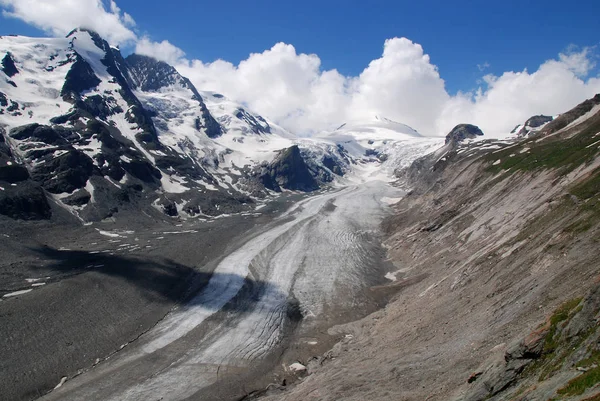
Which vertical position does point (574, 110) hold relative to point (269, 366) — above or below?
above

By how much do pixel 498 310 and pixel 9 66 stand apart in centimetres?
21393

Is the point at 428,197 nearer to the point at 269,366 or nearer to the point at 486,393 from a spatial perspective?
the point at 269,366

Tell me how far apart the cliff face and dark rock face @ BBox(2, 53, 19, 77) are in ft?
615

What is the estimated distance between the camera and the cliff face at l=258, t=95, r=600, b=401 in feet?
55.0

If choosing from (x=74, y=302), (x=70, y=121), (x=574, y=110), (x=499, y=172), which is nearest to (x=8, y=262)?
(x=74, y=302)

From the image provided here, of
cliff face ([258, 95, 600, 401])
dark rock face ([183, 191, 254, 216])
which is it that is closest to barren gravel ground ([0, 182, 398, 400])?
cliff face ([258, 95, 600, 401])

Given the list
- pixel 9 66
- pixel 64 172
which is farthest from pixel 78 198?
pixel 9 66

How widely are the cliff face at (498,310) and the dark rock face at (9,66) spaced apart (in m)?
187

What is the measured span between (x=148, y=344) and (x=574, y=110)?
10747 cm

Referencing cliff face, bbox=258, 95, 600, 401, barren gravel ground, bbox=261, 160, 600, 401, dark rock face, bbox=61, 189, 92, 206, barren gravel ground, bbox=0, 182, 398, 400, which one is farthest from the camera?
dark rock face, bbox=61, 189, 92, 206

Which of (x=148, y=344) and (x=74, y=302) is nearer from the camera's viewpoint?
(x=148, y=344)

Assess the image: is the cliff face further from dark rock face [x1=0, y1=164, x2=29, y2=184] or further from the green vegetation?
dark rock face [x1=0, y1=164, x2=29, y2=184]

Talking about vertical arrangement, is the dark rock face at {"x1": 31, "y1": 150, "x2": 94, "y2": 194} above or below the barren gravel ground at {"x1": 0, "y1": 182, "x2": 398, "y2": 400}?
above

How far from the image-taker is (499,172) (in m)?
81.6
